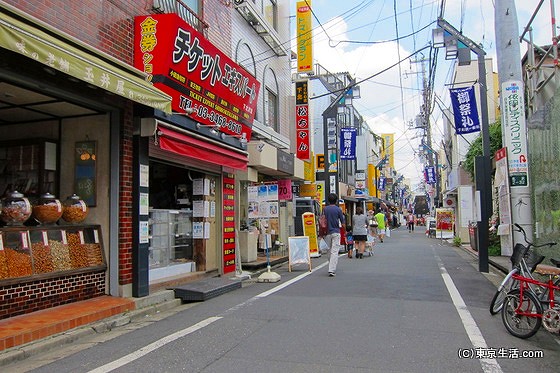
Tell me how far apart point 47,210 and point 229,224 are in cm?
520

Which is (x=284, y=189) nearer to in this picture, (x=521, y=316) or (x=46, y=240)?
(x=46, y=240)

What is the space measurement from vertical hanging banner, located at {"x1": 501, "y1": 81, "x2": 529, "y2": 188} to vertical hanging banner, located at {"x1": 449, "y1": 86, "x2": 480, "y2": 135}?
377 cm

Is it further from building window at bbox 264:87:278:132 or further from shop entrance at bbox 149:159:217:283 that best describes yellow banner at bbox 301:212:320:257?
shop entrance at bbox 149:159:217:283

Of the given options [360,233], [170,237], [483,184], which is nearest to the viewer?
[170,237]

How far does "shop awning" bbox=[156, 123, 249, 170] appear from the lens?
7980mm

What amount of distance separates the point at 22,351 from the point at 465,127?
13056 millimetres

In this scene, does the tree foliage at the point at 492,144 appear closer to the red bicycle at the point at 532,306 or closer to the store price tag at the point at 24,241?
the red bicycle at the point at 532,306

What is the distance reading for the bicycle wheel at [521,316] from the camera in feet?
17.7

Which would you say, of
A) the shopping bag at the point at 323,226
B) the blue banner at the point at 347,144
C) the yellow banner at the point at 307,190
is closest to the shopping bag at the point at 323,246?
the yellow banner at the point at 307,190

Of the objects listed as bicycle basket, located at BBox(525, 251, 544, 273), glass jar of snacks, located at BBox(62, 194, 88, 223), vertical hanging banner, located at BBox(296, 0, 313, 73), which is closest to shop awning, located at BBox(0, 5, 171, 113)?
glass jar of snacks, located at BBox(62, 194, 88, 223)

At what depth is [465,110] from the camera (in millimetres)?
14031

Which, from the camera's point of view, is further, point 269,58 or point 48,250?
point 269,58


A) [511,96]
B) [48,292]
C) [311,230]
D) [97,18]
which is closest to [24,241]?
[48,292]

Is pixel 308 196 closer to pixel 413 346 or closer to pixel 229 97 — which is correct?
pixel 229 97
